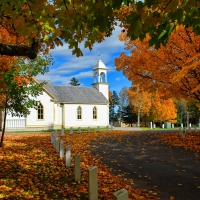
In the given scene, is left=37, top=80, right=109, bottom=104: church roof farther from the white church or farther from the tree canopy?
the tree canopy

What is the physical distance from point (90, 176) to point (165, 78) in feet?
40.0

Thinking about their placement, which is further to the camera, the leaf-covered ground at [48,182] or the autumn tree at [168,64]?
the autumn tree at [168,64]

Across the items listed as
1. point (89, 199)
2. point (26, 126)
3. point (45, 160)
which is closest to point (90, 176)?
point (89, 199)

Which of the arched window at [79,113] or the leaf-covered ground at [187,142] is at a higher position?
the arched window at [79,113]

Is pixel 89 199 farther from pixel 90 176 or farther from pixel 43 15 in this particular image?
pixel 43 15

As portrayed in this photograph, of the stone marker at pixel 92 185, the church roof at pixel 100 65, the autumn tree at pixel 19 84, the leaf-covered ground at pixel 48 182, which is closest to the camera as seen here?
the stone marker at pixel 92 185

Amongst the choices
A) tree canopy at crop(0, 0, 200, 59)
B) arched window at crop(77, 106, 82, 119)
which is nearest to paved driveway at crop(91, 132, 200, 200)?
tree canopy at crop(0, 0, 200, 59)

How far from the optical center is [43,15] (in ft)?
15.4

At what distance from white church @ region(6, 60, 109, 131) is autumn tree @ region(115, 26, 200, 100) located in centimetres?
1955

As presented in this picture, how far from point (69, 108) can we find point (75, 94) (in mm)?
3570

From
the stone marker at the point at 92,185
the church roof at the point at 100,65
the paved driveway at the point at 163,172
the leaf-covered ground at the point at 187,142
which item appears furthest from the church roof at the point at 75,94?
the stone marker at the point at 92,185

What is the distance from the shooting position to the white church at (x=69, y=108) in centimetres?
3488

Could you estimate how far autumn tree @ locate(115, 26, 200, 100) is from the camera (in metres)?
13.6

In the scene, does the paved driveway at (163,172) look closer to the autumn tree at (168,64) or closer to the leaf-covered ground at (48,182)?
the leaf-covered ground at (48,182)
